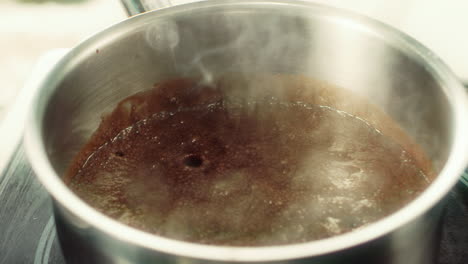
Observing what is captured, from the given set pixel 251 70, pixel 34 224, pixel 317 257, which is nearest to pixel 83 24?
pixel 251 70

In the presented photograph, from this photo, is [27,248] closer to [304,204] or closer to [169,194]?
[169,194]

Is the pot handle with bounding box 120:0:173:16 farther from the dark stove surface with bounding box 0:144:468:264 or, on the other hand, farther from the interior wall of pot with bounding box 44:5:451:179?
the dark stove surface with bounding box 0:144:468:264

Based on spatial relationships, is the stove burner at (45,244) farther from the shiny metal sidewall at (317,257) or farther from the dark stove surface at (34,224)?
the shiny metal sidewall at (317,257)

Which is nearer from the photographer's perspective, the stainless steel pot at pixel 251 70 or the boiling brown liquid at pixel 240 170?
the stainless steel pot at pixel 251 70

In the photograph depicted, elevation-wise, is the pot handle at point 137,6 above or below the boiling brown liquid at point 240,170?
above

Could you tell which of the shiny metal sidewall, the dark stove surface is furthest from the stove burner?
the shiny metal sidewall

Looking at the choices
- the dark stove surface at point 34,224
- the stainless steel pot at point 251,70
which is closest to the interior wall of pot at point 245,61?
the stainless steel pot at point 251,70

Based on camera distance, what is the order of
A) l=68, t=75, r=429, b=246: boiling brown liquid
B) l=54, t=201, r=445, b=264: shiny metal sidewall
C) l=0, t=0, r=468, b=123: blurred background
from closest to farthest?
l=54, t=201, r=445, b=264: shiny metal sidewall
l=68, t=75, r=429, b=246: boiling brown liquid
l=0, t=0, r=468, b=123: blurred background

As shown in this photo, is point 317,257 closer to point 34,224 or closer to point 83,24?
point 34,224
